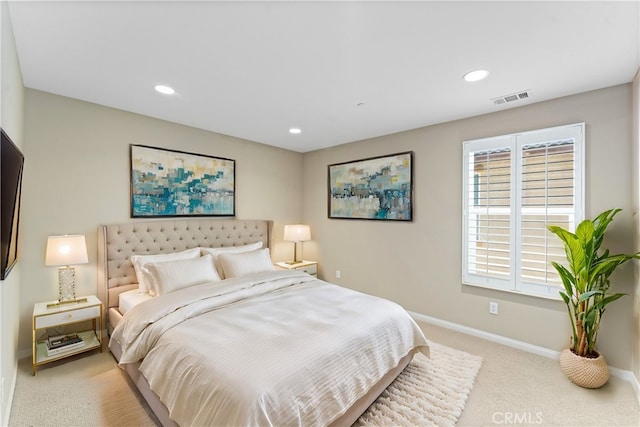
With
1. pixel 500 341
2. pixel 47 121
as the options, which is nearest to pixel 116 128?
pixel 47 121

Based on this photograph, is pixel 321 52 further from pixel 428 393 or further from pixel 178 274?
pixel 428 393

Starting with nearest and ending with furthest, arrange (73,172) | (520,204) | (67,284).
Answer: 1. (67,284)
2. (73,172)
3. (520,204)

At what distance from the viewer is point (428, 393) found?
2.17 metres

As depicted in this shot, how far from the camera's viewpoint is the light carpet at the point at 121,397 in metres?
1.90

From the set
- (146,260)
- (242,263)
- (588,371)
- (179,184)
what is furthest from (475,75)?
(146,260)

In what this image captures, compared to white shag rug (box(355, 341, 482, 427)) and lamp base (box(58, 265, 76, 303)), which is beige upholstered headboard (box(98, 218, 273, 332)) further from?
white shag rug (box(355, 341, 482, 427))

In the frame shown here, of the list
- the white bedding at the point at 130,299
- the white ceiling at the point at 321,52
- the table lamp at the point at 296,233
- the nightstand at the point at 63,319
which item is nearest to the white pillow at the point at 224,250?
the table lamp at the point at 296,233

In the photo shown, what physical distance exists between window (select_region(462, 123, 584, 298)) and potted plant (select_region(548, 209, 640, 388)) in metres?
0.34

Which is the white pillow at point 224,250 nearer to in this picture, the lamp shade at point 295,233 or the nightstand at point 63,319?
the lamp shade at point 295,233

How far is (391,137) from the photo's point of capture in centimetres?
394

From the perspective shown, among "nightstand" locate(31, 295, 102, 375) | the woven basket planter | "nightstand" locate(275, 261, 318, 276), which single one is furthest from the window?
"nightstand" locate(31, 295, 102, 375)

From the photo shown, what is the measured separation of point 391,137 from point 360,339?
2.84 meters

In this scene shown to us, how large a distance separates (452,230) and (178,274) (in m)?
3.03

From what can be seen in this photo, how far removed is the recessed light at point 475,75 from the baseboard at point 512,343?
8.51ft
